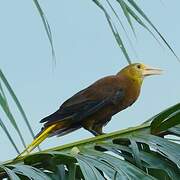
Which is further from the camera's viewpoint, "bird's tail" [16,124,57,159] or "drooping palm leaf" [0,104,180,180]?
"bird's tail" [16,124,57,159]

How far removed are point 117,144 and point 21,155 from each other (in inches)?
7.4

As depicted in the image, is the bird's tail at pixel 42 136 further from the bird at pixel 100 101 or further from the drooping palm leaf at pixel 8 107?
the drooping palm leaf at pixel 8 107

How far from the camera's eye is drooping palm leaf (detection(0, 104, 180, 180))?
3.35 ft

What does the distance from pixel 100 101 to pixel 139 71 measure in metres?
0.36

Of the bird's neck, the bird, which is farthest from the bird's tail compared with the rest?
the bird's neck

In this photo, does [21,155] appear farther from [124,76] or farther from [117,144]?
[124,76]

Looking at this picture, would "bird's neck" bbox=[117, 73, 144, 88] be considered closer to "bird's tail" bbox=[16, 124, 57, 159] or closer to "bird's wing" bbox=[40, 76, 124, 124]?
"bird's wing" bbox=[40, 76, 124, 124]

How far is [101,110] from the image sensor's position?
2445 millimetres

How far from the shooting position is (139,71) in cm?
272

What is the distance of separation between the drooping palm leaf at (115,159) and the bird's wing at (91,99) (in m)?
0.89

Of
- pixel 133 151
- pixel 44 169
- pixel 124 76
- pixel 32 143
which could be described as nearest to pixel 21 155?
pixel 44 169

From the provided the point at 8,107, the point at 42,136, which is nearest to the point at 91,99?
the point at 42,136

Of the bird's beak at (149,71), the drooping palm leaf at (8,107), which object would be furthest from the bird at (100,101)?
the drooping palm leaf at (8,107)

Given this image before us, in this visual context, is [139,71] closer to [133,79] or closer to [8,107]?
[133,79]
